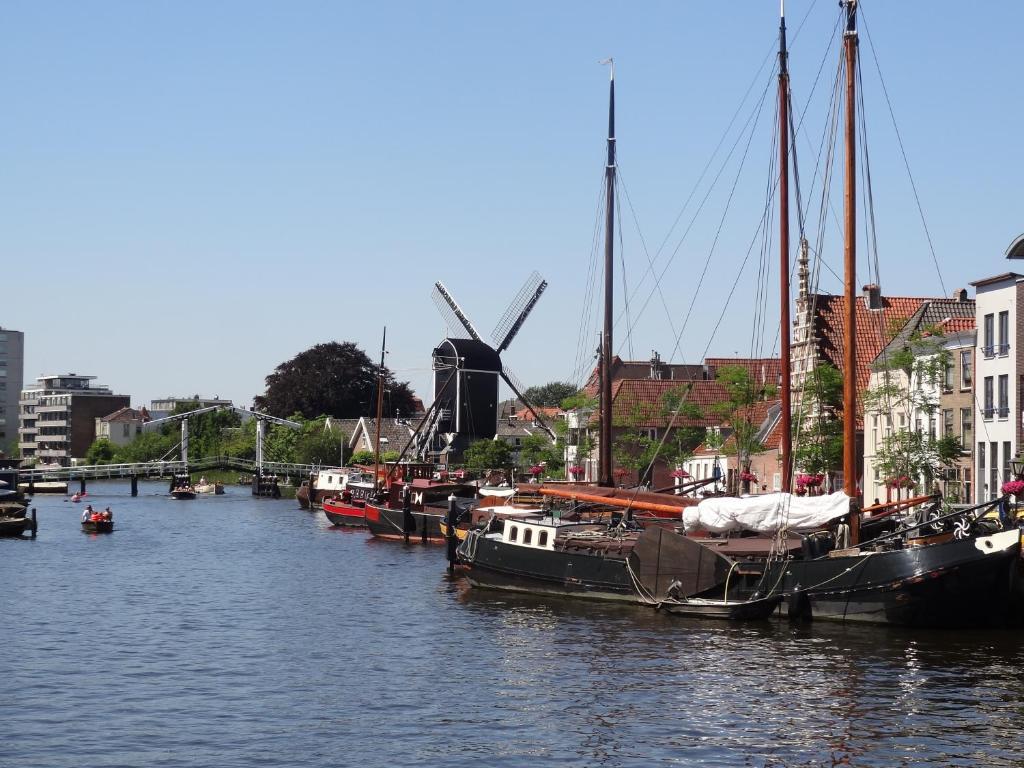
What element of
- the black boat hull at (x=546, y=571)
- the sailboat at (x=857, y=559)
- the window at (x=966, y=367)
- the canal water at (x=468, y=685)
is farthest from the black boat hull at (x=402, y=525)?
the sailboat at (x=857, y=559)

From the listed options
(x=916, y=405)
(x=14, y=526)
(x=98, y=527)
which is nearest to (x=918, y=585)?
(x=916, y=405)

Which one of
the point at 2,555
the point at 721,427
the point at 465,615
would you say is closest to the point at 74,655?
the point at 465,615

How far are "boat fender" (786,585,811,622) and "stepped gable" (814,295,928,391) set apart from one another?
45.1 m

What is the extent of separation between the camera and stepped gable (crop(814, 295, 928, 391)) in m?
93.7

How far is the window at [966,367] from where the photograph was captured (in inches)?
2927

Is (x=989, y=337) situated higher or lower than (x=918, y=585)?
higher

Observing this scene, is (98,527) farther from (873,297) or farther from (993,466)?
(993,466)

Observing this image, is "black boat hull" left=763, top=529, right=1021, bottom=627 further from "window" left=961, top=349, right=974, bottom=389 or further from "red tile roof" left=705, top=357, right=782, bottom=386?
"red tile roof" left=705, top=357, right=782, bottom=386

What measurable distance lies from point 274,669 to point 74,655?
24.2 feet

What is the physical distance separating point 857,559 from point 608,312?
3350cm

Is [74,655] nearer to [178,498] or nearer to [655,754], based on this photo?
[655,754]

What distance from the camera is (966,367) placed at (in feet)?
245

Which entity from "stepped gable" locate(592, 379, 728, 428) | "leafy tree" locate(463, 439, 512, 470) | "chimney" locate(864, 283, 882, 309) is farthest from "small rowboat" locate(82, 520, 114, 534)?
"chimney" locate(864, 283, 882, 309)

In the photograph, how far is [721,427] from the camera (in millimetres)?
125062
